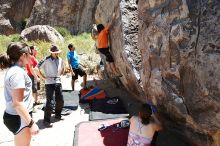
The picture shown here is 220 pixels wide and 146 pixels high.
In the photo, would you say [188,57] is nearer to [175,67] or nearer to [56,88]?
[175,67]

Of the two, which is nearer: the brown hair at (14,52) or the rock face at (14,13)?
the brown hair at (14,52)

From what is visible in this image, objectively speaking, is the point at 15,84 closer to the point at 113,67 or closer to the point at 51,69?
the point at 51,69

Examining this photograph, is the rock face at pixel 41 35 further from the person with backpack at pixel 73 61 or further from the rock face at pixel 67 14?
the person with backpack at pixel 73 61

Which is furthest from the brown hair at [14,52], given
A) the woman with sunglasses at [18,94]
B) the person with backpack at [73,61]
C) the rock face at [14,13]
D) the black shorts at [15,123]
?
the rock face at [14,13]

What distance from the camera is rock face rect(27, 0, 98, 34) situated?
1064 inches

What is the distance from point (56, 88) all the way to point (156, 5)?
8.44ft

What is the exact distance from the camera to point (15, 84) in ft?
12.0

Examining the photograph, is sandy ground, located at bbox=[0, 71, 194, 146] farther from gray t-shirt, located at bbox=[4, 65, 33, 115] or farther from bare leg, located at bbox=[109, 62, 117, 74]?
gray t-shirt, located at bbox=[4, 65, 33, 115]

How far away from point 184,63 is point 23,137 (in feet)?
7.20

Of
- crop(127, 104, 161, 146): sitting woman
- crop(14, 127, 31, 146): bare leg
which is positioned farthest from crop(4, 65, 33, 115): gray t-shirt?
crop(127, 104, 161, 146): sitting woman

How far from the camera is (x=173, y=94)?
4.91m

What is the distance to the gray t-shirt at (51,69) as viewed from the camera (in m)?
6.64

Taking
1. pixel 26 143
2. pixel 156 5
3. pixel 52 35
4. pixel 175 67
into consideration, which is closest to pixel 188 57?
pixel 175 67

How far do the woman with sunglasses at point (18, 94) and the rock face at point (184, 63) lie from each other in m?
1.98
